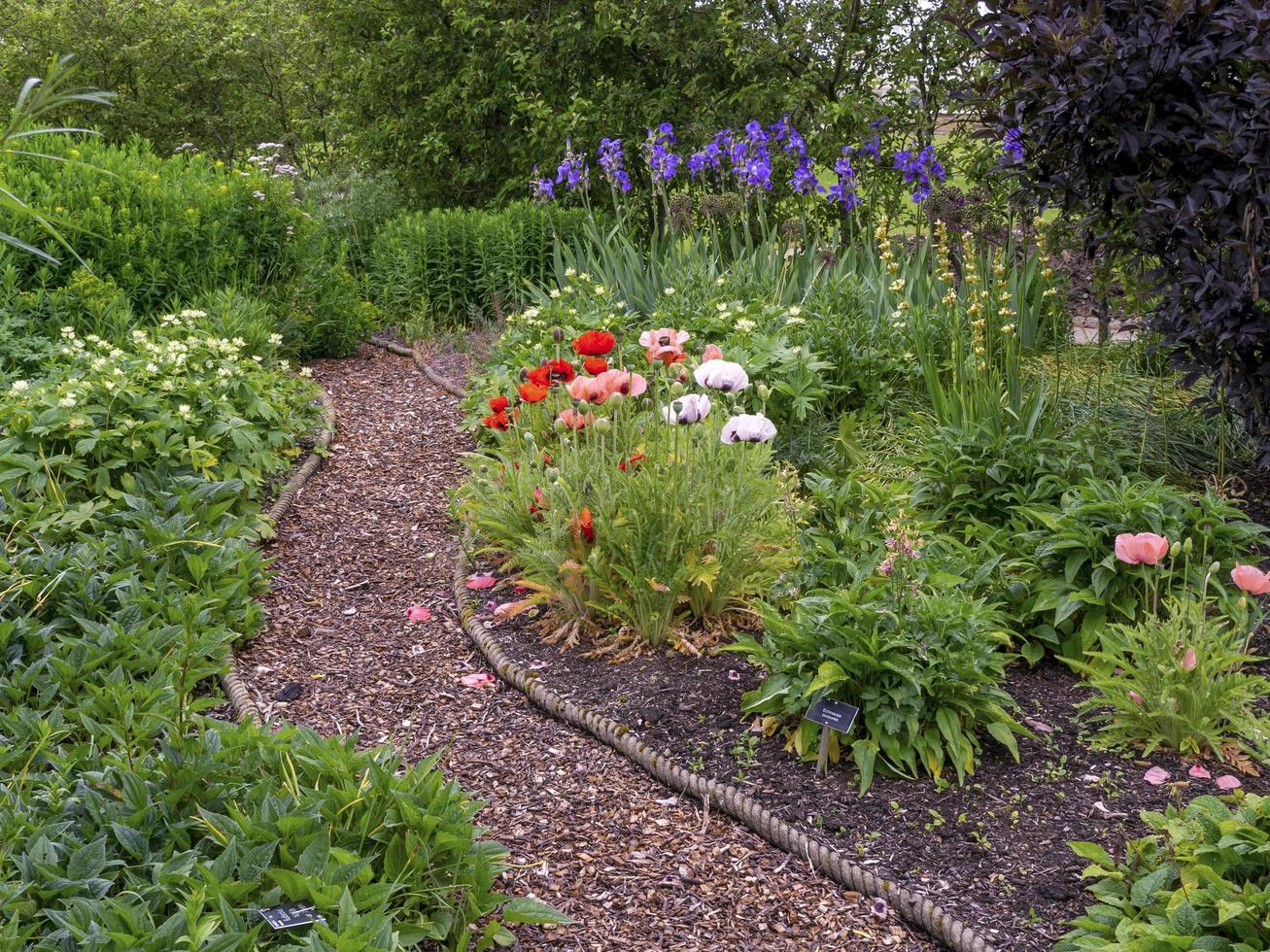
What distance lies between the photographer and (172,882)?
1976mm

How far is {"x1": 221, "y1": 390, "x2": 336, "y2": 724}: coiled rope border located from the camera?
309cm

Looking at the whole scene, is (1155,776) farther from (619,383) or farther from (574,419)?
(574,419)

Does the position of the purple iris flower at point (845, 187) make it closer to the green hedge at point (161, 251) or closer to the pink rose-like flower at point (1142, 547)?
the green hedge at point (161, 251)

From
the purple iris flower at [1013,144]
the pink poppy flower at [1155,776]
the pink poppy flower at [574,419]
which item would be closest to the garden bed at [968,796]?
the pink poppy flower at [1155,776]

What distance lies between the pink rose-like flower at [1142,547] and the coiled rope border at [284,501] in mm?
2069

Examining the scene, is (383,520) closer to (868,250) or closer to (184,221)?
(184,221)

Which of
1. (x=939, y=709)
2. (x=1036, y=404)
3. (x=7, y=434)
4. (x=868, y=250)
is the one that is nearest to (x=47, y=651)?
(x=7, y=434)

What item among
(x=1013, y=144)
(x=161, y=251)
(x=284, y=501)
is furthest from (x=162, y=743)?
(x=161, y=251)

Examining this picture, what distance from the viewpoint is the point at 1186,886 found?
78.3 inches

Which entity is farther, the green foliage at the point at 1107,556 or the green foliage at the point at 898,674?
the green foliage at the point at 1107,556

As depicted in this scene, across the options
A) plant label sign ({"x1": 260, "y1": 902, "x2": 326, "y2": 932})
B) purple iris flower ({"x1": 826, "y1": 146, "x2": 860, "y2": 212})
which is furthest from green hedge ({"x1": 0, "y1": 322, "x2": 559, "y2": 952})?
purple iris flower ({"x1": 826, "y1": 146, "x2": 860, "y2": 212})

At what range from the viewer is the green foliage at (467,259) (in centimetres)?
744

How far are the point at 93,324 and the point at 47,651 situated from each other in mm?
2683

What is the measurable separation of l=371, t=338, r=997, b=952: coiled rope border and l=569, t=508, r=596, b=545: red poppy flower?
443mm
